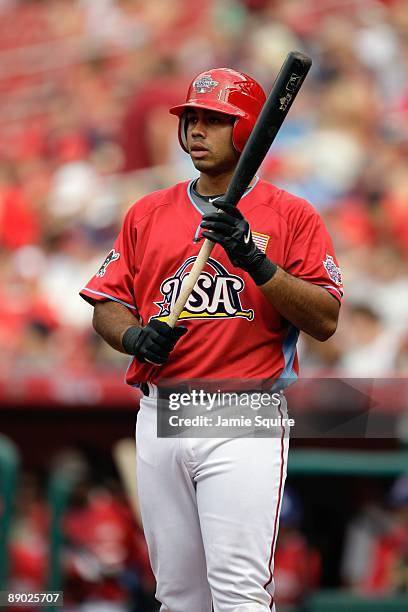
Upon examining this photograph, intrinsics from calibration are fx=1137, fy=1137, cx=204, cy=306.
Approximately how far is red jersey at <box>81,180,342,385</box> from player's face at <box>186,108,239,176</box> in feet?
0.44

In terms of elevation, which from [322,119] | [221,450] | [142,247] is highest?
[322,119]

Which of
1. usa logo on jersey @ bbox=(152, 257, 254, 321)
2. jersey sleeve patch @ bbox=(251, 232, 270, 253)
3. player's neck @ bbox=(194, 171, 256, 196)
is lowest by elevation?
usa logo on jersey @ bbox=(152, 257, 254, 321)

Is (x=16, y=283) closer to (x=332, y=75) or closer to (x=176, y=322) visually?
(x=332, y=75)

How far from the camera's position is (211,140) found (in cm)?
312

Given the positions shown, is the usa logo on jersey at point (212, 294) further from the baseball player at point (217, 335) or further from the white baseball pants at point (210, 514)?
the white baseball pants at point (210, 514)

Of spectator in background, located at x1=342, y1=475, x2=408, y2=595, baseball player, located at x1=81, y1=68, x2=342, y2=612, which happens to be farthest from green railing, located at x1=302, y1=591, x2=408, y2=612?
baseball player, located at x1=81, y1=68, x2=342, y2=612

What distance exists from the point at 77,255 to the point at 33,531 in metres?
2.94

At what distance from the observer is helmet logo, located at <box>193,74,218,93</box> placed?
3.11m

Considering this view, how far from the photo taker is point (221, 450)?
3.03m

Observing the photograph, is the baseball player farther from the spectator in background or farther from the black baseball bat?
the spectator in background

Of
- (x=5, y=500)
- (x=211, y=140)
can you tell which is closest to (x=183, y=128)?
(x=211, y=140)

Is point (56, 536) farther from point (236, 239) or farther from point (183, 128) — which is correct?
point (236, 239)

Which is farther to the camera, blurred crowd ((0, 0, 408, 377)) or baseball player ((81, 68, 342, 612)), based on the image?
blurred crowd ((0, 0, 408, 377))

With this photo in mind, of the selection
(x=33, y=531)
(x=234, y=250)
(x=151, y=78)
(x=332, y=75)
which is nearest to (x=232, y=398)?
(x=234, y=250)
